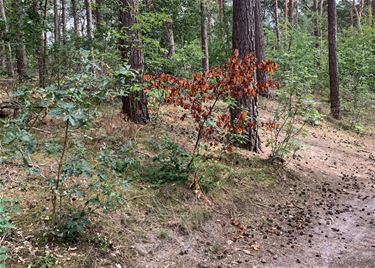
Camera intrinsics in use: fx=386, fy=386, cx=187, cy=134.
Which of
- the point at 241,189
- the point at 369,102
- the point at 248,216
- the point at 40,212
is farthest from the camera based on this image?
the point at 369,102

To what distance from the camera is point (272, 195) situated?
20.3 feet

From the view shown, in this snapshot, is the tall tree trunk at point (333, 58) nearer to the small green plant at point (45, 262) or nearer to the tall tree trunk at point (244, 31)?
the tall tree trunk at point (244, 31)

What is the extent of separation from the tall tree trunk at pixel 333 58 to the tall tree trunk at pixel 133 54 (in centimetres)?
857

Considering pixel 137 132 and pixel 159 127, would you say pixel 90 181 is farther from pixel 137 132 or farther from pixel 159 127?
pixel 159 127

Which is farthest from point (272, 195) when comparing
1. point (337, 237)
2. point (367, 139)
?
point (367, 139)

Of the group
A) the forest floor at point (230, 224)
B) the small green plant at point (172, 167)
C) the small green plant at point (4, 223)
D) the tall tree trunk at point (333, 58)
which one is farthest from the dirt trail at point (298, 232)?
the tall tree trunk at point (333, 58)

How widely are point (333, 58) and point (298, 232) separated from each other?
1004cm

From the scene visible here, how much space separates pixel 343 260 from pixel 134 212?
2.53 m

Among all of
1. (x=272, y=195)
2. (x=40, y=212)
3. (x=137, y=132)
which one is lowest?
(x=272, y=195)

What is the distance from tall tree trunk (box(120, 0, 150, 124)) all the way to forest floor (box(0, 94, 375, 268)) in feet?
1.88

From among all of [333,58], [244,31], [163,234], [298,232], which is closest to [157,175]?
[163,234]

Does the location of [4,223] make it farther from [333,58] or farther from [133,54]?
[333,58]

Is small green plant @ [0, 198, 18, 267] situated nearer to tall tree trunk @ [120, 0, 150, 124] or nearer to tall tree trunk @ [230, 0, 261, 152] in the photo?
tall tree trunk @ [120, 0, 150, 124]

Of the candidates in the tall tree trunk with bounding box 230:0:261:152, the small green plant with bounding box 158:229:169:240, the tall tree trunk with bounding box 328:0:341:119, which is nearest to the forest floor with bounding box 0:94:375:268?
the small green plant with bounding box 158:229:169:240
